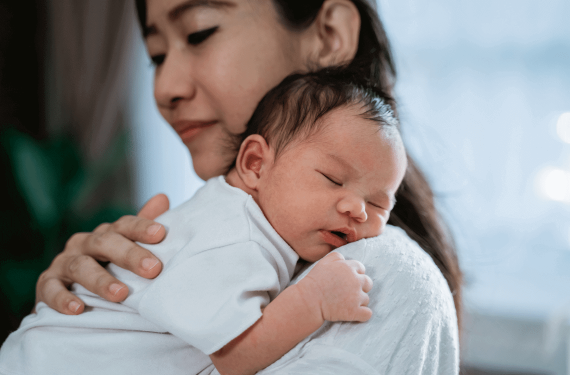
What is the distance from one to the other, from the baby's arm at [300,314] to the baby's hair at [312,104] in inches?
13.6

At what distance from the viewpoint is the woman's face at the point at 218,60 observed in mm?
1115

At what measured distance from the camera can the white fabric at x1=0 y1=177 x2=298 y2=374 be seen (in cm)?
70

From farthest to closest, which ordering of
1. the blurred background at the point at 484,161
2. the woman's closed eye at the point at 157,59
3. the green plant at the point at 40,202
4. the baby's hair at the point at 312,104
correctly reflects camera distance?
the green plant at the point at 40,202 → the blurred background at the point at 484,161 → the woman's closed eye at the point at 157,59 → the baby's hair at the point at 312,104

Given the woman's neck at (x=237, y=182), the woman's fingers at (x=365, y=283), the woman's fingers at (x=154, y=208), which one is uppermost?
the woman's neck at (x=237, y=182)

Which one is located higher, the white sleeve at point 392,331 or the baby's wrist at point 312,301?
the baby's wrist at point 312,301

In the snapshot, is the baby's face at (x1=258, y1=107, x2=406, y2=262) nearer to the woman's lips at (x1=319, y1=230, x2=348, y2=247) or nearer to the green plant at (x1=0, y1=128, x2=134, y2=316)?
the woman's lips at (x1=319, y1=230, x2=348, y2=247)

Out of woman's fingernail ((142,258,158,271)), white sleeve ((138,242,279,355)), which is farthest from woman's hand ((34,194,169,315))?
white sleeve ((138,242,279,355))

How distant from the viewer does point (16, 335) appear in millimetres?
909

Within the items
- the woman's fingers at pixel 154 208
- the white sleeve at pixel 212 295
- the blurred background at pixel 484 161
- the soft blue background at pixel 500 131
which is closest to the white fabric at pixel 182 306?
the white sleeve at pixel 212 295

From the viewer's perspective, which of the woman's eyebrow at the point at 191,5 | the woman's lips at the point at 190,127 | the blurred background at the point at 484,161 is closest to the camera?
the woman's eyebrow at the point at 191,5

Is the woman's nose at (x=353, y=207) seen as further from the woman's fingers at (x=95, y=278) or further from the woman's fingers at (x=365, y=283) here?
the woman's fingers at (x=95, y=278)

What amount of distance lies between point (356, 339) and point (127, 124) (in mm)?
2805

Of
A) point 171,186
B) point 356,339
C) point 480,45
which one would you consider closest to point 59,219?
point 171,186

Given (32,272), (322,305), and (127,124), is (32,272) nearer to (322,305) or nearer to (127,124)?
(127,124)
